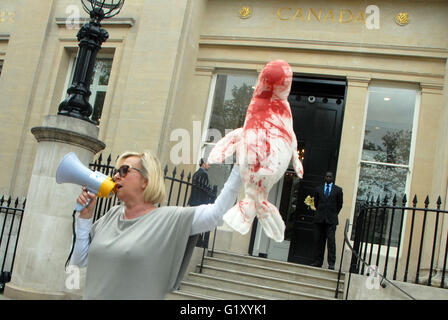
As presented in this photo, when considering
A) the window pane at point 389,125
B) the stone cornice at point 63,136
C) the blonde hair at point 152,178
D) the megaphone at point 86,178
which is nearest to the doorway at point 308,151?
the window pane at point 389,125

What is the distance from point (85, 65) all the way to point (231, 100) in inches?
236

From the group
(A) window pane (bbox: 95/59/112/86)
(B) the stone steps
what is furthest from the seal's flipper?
(A) window pane (bbox: 95/59/112/86)

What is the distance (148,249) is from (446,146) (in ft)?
28.0

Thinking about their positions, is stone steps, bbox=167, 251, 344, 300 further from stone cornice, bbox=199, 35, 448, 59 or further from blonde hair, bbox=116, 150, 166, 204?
stone cornice, bbox=199, 35, 448, 59

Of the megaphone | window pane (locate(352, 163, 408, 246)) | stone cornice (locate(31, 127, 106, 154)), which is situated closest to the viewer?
the megaphone

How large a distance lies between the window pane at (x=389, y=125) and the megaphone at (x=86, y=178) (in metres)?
9.24

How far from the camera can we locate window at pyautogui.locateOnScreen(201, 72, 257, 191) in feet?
39.8

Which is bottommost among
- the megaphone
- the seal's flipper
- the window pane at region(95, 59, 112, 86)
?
the megaphone

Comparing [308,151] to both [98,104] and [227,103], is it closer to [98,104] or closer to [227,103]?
[227,103]

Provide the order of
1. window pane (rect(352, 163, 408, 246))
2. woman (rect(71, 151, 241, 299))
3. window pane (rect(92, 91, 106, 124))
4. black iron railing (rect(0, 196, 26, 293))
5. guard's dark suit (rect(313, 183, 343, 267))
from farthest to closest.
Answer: window pane (rect(92, 91, 106, 124)), window pane (rect(352, 163, 408, 246)), guard's dark suit (rect(313, 183, 343, 267)), black iron railing (rect(0, 196, 26, 293)), woman (rect(71, 151, 241, 299))

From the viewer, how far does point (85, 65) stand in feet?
21.8

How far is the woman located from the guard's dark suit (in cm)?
726

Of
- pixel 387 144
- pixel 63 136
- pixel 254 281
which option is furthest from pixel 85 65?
pixel 387 144

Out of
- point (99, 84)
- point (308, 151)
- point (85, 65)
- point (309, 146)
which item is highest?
point (99, 84)
